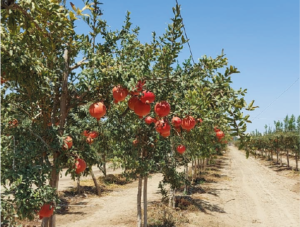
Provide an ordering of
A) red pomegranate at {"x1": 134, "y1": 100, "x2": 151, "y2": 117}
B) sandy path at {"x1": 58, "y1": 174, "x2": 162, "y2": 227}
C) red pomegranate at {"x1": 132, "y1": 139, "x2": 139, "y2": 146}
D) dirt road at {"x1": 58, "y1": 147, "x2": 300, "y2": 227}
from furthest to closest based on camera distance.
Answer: dirt road at {"x1": 58, "y1": 147, "x2": 300, "y2": 227} < sandy path at {"x1": 58, "y1": 174, "x2": 162, "y2": 227} < red pomegranate at {"x1": 132, "y1": 139, "x2": 139, "y2": 146} < red pomegranate at {"x1": 134, "y1": 100, "x2": 151, "y2": 117}

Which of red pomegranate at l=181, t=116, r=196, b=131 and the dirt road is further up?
red pomegranate at l=181, t=116, r=196, b=131

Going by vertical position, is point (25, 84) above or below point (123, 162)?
above

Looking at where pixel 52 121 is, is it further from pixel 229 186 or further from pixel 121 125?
pixel 229 186

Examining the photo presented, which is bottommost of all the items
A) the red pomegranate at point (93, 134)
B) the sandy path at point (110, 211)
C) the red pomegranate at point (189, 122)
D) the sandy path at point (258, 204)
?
the sandy path at point (258, 204)

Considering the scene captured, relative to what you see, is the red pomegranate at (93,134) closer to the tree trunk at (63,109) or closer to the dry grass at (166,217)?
the tree trunk at (63,109)

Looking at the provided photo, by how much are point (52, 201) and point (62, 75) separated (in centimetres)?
158

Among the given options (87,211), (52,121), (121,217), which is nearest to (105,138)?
(52,121)

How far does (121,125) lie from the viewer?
4328 mm

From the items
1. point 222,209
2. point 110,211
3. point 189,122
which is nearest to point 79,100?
point 189,122

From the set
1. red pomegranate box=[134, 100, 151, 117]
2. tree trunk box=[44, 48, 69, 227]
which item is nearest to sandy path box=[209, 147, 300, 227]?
tree trunk box=[44, 48, 69, 227]

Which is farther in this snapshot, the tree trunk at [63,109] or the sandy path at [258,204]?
the sandy path at [258,204]

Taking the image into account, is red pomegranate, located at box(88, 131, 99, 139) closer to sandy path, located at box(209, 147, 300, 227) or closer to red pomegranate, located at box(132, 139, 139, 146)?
red pomegranate, located at box(132, 139, 139, 146)

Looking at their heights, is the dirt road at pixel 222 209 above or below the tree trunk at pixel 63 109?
below

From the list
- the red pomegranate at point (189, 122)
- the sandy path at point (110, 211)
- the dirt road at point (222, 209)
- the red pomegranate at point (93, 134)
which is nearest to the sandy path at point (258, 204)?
the dirt road at point (222, 209)
